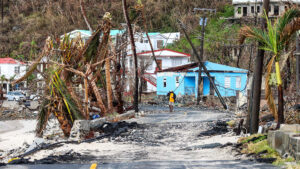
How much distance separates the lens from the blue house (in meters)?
49.2

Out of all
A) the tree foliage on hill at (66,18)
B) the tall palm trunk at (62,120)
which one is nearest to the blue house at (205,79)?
the tree foliage on hill at (66,18)

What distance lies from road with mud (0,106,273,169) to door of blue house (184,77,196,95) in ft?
99.5

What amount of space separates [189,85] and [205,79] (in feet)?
6.99

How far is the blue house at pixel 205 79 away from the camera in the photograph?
49.2 m

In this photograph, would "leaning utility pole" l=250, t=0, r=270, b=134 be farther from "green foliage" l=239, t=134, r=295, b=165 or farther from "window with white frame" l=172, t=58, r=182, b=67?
"window with white frame" l=172, t=58, r=182, b=67

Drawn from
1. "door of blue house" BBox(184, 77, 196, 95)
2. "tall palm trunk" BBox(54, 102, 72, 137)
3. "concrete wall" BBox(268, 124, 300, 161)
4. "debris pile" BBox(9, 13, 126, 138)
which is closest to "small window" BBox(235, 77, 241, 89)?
"door of blue house" BBox(184, 77, 196, 95)

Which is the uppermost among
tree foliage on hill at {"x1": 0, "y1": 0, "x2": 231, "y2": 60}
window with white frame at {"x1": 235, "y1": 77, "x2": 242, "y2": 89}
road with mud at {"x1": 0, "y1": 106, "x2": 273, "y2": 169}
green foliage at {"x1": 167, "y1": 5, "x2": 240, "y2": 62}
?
tree foliage on hill at {"x1": 0, "y1": 0, "x2": 231, "y2": 60}

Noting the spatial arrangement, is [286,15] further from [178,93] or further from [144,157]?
[178,93]

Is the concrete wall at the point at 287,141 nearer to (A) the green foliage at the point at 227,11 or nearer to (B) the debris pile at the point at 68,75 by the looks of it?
(B) the debris pile at the point at 68,75

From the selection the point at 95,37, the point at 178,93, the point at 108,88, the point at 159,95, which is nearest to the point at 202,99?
the point at 178,93

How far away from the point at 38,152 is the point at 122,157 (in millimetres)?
2668

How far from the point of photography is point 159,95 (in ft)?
174

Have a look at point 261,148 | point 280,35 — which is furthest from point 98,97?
point 261,148

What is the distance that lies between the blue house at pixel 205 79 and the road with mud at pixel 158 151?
28.7 meters
